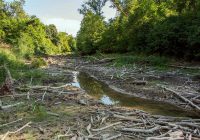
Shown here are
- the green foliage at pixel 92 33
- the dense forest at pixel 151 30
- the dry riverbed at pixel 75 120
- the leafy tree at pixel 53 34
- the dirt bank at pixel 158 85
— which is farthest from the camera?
the leafy tree at pixel 53 34

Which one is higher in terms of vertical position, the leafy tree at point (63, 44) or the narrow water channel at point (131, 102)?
the leafy tree at point (63, 44)

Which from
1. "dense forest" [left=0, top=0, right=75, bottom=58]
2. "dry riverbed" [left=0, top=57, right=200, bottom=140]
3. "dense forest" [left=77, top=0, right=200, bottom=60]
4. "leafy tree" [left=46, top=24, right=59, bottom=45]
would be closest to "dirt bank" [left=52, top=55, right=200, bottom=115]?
"dry riverbed" [left=0, top=57, right=200, bottom=140]

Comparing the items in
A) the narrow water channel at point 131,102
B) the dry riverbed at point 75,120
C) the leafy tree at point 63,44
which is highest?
the leafy tree at point 63,44

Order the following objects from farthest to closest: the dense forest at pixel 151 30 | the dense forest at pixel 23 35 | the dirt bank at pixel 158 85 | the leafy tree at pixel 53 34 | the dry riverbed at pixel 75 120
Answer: the leafy tree at pixel 53 34 < the dense forest at pixel 23 35 < the dense forest at pixel 151 30 < the dirt bank at pixel 158 85 < the dry riverbed at pixel 75 120

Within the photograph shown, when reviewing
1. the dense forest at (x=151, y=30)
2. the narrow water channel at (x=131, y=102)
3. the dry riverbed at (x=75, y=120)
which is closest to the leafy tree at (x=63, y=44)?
the dense forest at (x=151, y=30)

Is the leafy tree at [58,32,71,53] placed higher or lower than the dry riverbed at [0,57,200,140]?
higher

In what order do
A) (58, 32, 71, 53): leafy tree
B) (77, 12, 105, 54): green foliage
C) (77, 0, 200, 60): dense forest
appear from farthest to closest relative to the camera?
1. (58, 32, 71, 53): leafy tree
2. (77, 12, 105, 54): green foliage
3. (77, 0, 200, 60): dense forest

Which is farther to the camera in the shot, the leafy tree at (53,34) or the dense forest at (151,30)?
the leafy tree at (53,34)

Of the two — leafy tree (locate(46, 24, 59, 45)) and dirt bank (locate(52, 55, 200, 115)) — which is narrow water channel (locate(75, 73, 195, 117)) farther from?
leafy tree (locate(46, 24, 59, 45))

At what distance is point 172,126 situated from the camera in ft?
30.2

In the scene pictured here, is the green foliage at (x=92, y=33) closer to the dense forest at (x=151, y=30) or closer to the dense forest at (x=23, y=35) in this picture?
the dense forest at (x=151, y=30)

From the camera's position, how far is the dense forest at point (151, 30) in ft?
85.8

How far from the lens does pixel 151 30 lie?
30.9m

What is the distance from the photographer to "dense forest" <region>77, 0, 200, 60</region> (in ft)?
85.8
